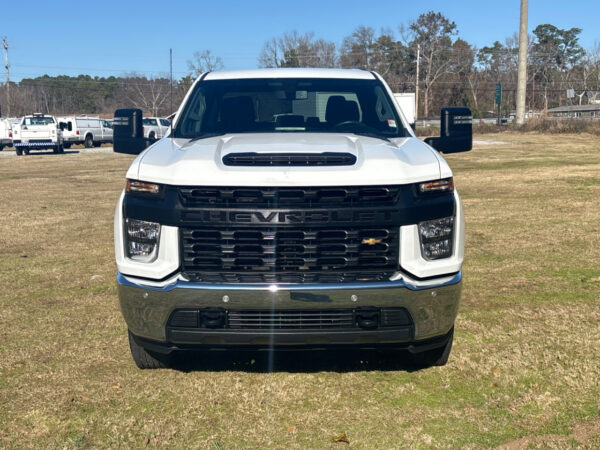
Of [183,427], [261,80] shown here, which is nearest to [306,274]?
[183,427]

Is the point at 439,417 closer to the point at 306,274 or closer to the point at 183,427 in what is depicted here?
the point at 306,274

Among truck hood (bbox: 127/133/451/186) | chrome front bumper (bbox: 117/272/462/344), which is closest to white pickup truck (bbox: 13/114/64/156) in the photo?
truck hood (bbox: 127/133/451/186)

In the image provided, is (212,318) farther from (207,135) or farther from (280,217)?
(207,135)

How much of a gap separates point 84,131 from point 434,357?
3696 centimetres

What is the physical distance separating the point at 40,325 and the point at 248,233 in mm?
2584

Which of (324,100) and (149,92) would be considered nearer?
(324,100)

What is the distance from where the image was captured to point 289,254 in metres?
3.51

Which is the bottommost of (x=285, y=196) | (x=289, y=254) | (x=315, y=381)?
(x=315, y=381)

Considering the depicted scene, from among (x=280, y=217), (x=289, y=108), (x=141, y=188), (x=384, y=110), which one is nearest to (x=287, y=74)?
(x=289, y=108)

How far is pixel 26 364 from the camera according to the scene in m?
4.41

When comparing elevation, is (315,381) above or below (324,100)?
below

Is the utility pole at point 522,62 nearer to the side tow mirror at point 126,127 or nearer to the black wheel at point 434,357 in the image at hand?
the side tow mirror at point 126,127

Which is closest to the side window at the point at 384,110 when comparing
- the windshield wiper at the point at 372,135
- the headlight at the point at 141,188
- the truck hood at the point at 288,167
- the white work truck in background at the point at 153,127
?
the windshield wiper at the point at 372,135

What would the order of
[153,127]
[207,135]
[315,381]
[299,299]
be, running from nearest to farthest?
[299,299], [315,381], [207,135], [153,127]
